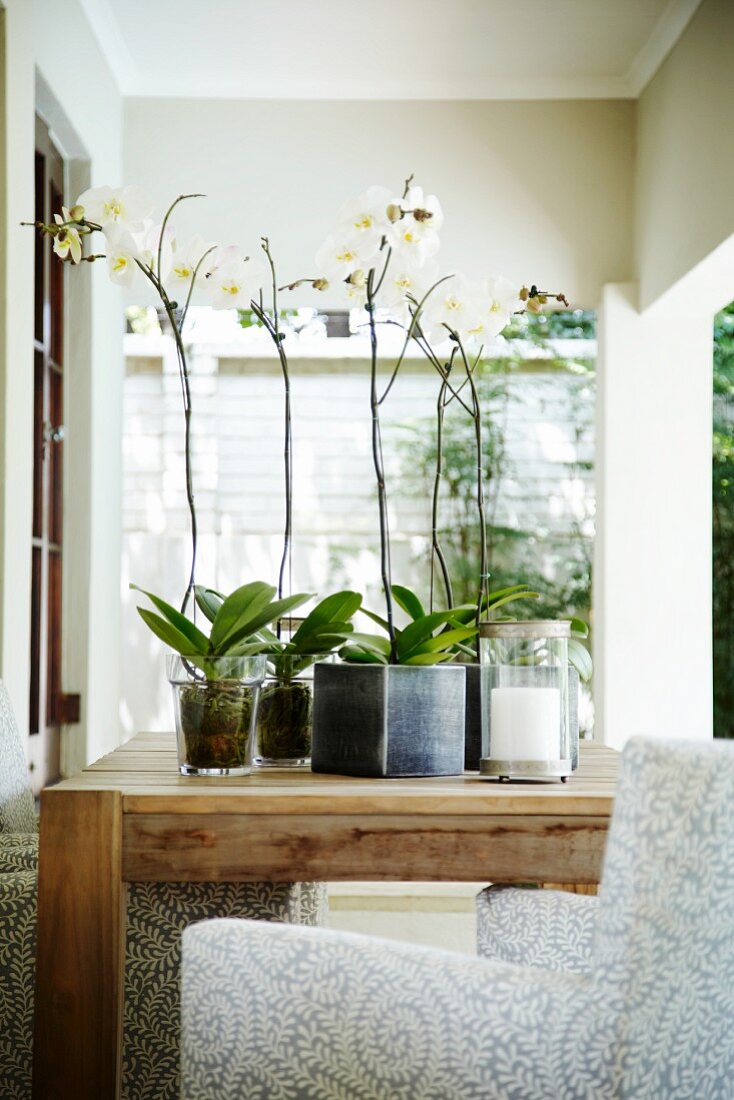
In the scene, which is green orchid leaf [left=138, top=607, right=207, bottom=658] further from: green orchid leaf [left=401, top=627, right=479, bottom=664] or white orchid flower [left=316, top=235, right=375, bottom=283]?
white orchid flower [left=316, top=235, right=375, bottom=283]

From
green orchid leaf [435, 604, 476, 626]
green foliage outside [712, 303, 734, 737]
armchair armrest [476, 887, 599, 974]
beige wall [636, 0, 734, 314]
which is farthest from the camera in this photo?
green foliage outside [712, 303, 734, 737]

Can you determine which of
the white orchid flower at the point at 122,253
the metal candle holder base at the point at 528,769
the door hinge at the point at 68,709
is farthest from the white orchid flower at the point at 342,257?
the door hinge at the point at 68,709

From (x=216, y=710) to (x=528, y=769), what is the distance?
15.3 inches

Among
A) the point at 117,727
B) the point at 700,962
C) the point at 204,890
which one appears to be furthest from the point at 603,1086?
the point at 117,727

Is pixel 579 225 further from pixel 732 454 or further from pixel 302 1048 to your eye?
pixel 302 1048

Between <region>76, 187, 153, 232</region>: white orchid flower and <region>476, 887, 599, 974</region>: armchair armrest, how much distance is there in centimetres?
98

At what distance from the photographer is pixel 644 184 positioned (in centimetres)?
473

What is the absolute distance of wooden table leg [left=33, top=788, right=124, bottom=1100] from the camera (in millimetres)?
1304

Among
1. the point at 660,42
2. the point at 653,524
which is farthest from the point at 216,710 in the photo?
the point at 660,42

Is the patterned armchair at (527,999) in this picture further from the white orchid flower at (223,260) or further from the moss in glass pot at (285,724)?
the white orchid flower at (223,260)

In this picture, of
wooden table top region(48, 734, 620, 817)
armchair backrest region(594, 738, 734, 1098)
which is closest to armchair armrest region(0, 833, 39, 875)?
wooden table top region(48, 734, 620, 817)

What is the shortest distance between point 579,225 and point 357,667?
3.72m

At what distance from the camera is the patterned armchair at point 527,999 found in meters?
0.93

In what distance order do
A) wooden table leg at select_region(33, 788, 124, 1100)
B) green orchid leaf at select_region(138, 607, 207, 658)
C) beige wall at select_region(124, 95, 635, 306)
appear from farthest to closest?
beige wall at select_region(124, 95, 635, 306), green orchid leaf at select_region(138, 607, 207, 658), wooden table leg at select_region(33, 788, 124, 1100)
